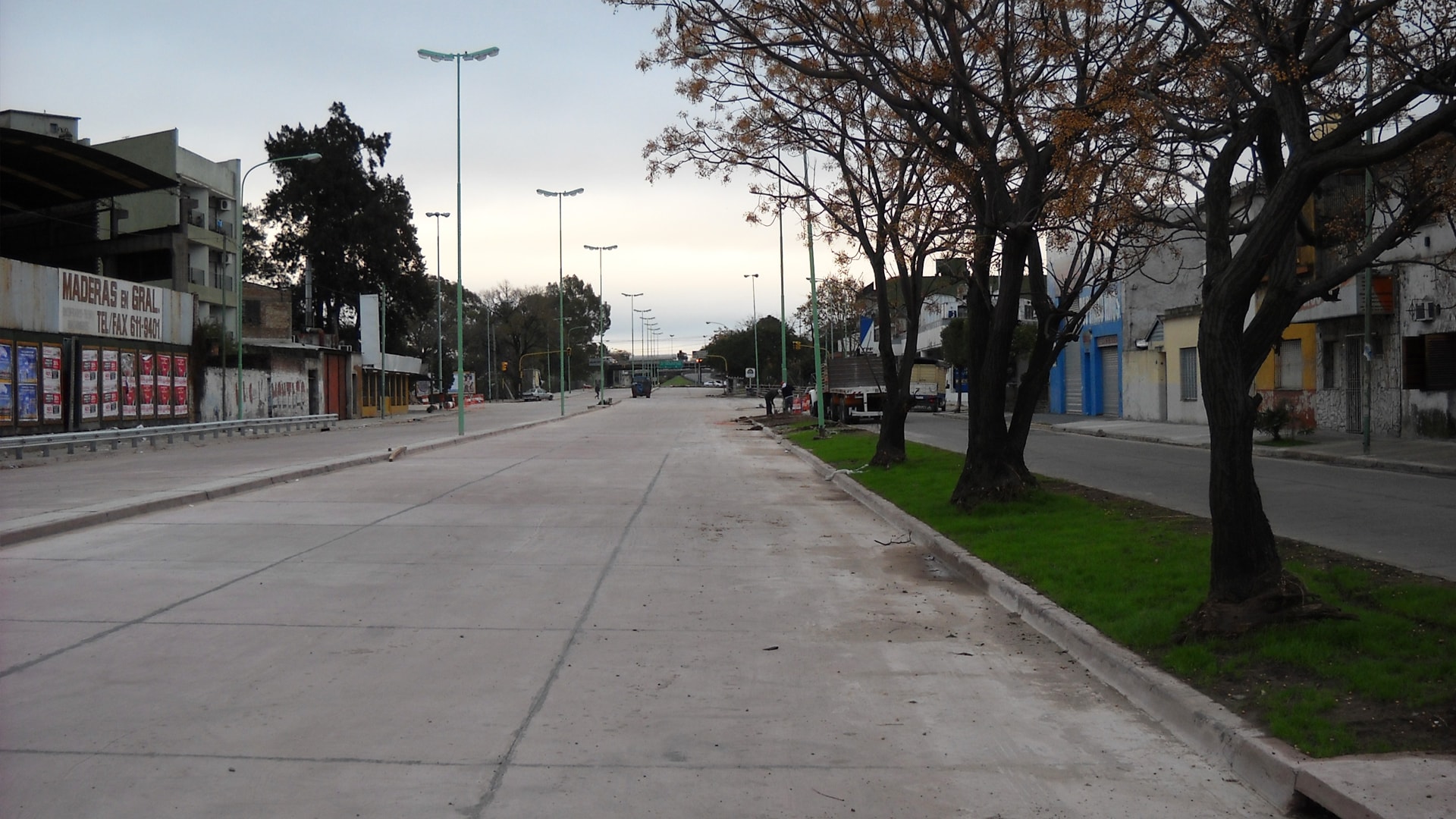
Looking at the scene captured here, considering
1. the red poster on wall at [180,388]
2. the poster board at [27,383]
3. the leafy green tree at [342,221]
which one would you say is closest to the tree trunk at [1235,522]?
the poster board at [27,383]

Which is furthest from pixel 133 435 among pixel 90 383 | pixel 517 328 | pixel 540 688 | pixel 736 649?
pixel 517 328

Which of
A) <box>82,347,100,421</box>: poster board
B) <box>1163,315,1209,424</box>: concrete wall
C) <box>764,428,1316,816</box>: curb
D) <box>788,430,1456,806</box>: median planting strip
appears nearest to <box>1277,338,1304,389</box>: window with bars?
<box>1163,315,1209,424</box>: concrete wall

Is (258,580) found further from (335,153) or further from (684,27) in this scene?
(335,153)

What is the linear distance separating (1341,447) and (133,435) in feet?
93.8

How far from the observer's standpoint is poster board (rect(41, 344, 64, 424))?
31062 millimetres

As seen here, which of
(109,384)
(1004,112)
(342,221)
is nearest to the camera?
(1004,112)

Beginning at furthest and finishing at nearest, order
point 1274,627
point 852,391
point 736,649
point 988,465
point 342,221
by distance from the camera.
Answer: point 342,221 → point 852,391 → point 988,465 → point 736,649 → point 1274,627

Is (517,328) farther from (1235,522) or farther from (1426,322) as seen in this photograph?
(1235,522)

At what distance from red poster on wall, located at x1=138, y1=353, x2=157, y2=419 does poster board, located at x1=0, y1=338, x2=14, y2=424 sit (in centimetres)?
672

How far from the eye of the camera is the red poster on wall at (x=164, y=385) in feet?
124

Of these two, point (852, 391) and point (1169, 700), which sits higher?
point (852, 391)

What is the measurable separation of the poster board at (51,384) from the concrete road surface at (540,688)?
69.6 feet

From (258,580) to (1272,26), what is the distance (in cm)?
921

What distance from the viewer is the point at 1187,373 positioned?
36.9m
